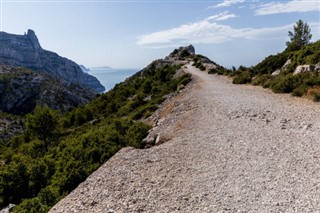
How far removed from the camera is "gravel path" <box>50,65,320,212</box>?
27.6 feet

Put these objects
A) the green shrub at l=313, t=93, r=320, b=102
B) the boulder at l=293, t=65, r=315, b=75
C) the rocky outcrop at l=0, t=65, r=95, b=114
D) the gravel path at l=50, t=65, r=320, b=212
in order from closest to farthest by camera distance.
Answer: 1. the gravel path at l=50, t=65, r=320, b=212
2. the green shrub at l=313, t=93, r=320, b=102
3. the boulder at l=293, t=65, r=315, b=75
4. the rocky outcrop at l=0, t=65, r=95, b=114

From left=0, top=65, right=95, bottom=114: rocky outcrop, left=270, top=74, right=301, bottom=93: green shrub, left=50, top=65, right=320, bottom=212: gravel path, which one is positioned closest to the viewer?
left=50, top=65, right=320, bottom=212: gravel path

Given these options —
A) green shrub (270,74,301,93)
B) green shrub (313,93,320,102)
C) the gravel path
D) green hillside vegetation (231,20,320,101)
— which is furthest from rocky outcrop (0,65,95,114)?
the gravel path

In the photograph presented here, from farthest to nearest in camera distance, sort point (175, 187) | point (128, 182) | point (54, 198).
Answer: point (54, 198) < point (128, 182) < point (175, 187)

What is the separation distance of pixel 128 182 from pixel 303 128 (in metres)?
9.85

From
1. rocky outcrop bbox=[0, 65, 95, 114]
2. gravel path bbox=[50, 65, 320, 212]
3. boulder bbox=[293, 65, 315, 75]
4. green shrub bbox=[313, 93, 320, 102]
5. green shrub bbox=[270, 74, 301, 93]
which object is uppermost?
boulder bbox=[293, 65, 315, 75]

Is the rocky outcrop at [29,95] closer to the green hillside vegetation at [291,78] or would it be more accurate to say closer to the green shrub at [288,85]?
the green hillside vegetation at [291,78]

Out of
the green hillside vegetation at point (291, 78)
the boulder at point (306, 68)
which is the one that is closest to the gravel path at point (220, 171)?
the green hillside vegetation at point (291, 78)

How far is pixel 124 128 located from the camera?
840 inches

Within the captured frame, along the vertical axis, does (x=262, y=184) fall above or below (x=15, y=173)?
above

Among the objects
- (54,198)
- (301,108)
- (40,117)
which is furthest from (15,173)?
(40,117)

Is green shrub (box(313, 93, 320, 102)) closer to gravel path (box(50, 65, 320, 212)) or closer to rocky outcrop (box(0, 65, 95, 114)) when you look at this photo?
gravel path (box(50, 65, 320, 212))

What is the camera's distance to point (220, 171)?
10461 millimetres

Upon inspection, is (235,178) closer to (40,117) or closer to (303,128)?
(303,128)
